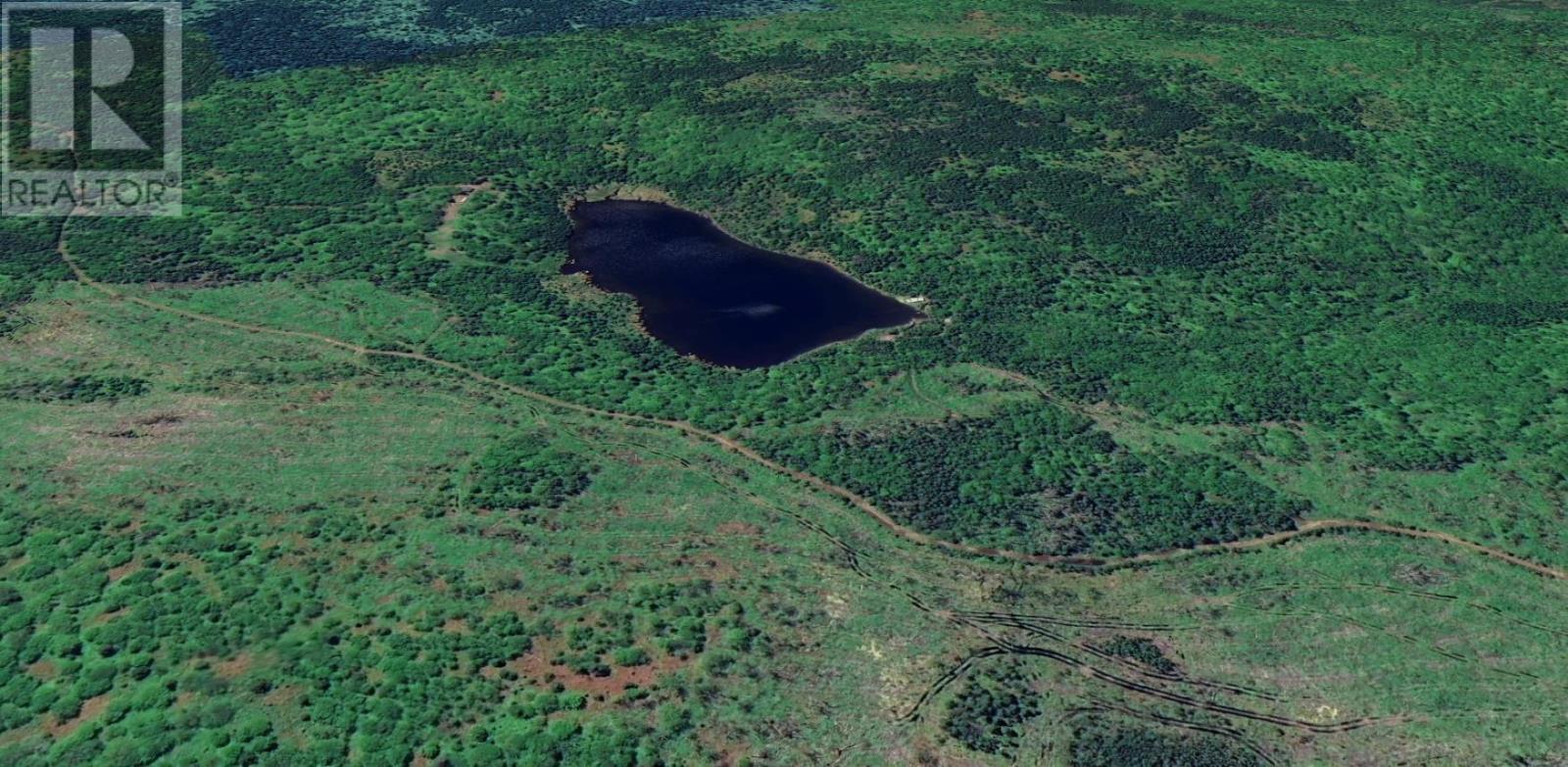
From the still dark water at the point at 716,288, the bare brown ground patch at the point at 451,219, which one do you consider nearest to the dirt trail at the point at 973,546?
the still dark water at the point at 716,288

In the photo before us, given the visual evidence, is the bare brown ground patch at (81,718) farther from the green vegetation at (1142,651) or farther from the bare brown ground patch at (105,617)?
the green vegetation at (1142,651)

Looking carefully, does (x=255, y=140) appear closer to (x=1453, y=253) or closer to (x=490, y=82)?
(x=490, y=82)

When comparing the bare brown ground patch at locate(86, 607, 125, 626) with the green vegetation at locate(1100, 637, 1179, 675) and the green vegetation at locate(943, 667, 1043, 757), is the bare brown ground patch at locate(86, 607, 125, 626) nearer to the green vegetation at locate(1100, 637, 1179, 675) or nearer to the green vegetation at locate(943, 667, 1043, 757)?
the green vegetation at locate(943, 667, 1043, 757)

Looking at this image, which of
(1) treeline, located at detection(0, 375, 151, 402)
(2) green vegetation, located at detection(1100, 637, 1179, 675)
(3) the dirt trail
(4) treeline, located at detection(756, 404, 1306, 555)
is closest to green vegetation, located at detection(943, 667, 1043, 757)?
(2) green vegetation, located at detection(1100, 637, 1179, 675)

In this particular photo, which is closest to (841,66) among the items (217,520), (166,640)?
(217,520)

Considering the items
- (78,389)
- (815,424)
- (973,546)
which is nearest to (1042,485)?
(973,546)

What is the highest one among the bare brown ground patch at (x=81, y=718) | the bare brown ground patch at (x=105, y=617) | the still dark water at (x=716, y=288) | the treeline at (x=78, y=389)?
the still dark water at (x=716, y=288)
